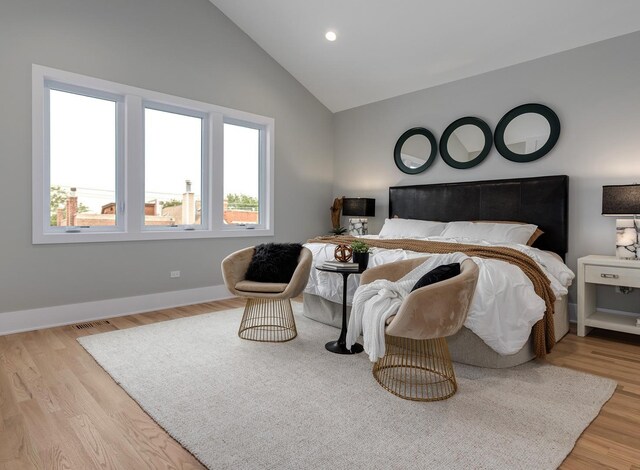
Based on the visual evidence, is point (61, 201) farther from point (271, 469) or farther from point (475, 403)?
point (475, 403)

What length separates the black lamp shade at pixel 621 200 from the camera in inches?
127

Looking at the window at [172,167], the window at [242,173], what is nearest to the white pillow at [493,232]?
the window at [242,173]

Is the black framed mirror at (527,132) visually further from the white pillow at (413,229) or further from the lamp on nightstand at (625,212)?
the white pillow at (413,229)

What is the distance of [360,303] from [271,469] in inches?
42.6

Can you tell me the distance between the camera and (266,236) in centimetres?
537

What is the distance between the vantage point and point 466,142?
479 centimetres

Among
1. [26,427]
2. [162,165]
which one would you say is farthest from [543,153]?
[26,427]

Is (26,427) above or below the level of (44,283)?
below

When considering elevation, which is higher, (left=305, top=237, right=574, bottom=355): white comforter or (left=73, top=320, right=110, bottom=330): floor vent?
(left=305, top=237, right=574, bottom=355): white comforter

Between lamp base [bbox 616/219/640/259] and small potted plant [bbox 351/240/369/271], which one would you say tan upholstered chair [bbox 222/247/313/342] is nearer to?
small potted plant [bbox 351/240/369/271]

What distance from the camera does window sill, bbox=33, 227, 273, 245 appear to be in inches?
143

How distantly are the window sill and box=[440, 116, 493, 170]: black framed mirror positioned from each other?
8.42ft

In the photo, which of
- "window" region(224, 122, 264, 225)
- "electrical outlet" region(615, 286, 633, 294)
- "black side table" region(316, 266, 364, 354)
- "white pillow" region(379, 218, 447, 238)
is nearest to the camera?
"black side table" region(316, 266, 364, 354)

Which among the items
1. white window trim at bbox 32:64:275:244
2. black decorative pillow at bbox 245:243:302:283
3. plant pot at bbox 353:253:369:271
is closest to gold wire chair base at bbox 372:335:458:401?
plant pot at bbox 353:253:369:271
